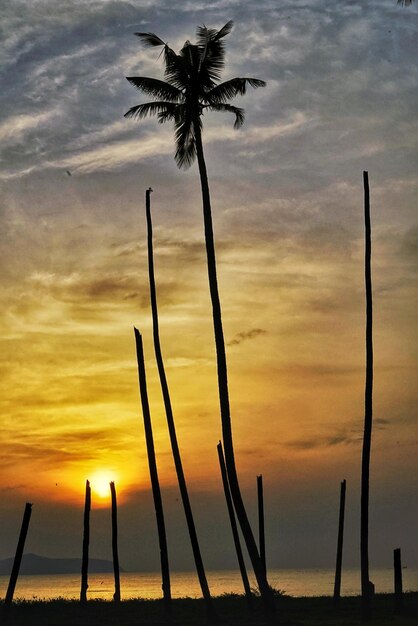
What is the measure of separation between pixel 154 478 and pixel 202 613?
21.2 feet

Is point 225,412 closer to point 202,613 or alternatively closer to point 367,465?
point 367,465

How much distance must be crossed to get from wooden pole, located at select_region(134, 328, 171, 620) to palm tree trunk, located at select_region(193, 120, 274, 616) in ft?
12.8

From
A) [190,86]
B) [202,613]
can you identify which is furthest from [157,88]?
[202,613]

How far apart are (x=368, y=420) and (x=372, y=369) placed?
1883 mm

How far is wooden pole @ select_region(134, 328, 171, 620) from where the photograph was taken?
34.1 m

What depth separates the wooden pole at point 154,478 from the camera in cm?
3406

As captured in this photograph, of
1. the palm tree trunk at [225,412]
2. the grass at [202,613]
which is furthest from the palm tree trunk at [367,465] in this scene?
the palm tree trunk at [225,412]

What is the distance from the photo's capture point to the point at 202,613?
37.2 m

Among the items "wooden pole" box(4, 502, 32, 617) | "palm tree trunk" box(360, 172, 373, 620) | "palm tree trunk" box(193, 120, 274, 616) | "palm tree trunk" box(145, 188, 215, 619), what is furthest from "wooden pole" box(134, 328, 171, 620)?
"palm tree trunk" box(360, 172, 373, 620)

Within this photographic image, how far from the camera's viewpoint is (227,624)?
32.8 meters

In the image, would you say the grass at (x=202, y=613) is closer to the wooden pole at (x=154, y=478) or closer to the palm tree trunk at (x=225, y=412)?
the wooden pole at (x=154, y=478)

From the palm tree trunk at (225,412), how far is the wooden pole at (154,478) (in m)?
3.91

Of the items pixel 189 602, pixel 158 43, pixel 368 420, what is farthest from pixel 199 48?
pixel 189 602

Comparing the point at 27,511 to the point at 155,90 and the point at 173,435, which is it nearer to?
the point at 173,435
